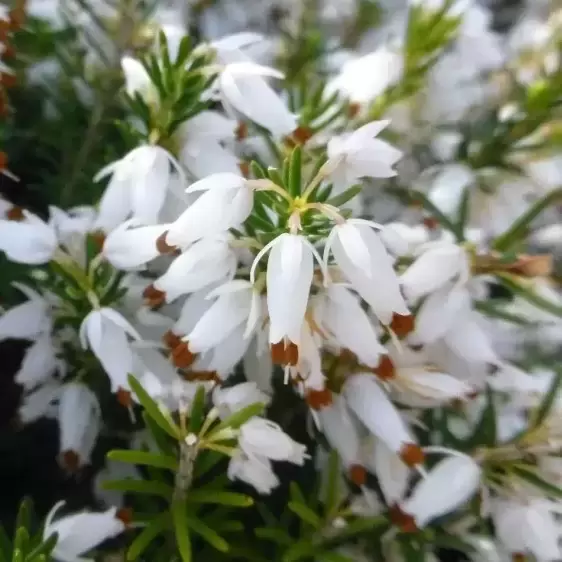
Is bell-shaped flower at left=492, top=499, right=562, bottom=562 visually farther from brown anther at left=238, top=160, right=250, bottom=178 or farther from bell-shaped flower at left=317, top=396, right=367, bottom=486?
brown anther at left=238, top=160, right=250, bottom=178

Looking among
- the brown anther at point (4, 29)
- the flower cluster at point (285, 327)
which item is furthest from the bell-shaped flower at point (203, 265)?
the brown anther at point (4, 29)

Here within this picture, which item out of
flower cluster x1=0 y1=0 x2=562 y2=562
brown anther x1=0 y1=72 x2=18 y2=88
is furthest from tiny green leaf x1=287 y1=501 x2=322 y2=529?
brown anther x1=0 y1=72 x2=18 y2=88

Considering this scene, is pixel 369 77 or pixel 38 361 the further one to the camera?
pixel 369 77

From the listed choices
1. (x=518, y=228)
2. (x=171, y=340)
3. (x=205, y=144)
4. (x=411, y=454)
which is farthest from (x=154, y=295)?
(x=518, y=228)

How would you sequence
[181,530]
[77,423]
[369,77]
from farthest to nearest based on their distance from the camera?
[369,77]
[77,423]
[181,530]

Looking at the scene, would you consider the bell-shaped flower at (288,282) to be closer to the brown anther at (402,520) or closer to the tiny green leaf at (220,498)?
the tiny green leaf at (220,498)

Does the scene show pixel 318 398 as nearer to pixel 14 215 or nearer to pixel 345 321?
Answer: pixel 345 321
